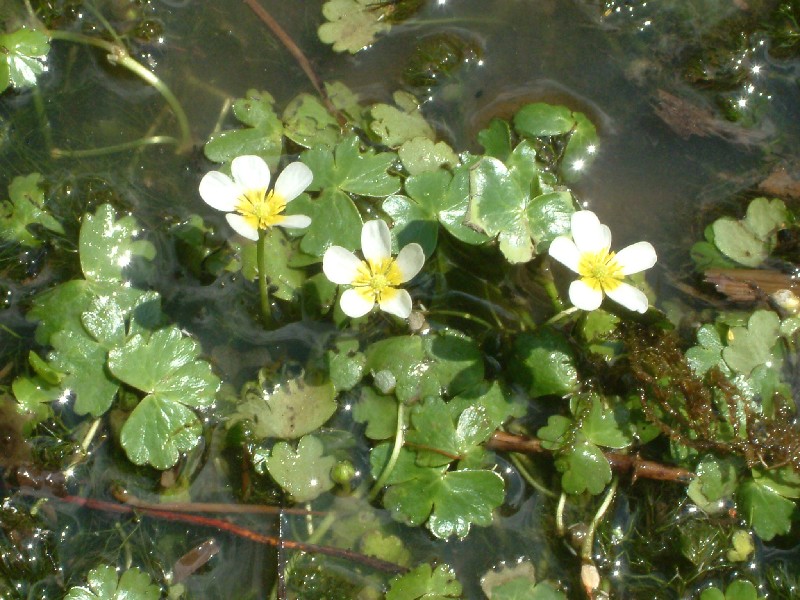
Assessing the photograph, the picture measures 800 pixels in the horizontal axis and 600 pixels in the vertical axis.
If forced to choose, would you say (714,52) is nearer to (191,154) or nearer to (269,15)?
Answer: (269,15)

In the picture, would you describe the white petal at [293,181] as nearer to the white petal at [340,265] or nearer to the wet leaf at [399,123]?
the white petal at [340,265]

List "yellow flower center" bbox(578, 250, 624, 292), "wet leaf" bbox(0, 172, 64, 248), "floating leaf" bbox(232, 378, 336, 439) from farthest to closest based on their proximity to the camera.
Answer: "wet leaf" bbox(0, 172, 64, 248) → "floating leaf" bbox(232, 378, 336, 439) → "yellow flower center" bbox(578, 250, 624, 292)

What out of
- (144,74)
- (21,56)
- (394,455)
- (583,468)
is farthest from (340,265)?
(21,56)

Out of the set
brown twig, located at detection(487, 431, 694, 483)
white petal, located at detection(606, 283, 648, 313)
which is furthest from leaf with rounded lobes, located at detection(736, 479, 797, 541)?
white petal, located at detection(606, 283, 648, 313)

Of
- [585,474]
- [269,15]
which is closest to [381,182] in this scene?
[269,15]

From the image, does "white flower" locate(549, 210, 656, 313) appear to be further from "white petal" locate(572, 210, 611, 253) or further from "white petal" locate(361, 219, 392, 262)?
"white petal" locate(361, 219, 392, 262)

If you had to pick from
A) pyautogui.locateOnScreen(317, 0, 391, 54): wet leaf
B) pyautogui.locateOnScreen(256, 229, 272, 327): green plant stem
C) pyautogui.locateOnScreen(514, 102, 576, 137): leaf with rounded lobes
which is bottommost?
pyautogui.locateOnScreen(256, 229, 272, 327): green plant stem

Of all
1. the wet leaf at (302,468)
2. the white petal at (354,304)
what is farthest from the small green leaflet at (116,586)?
the white petal at (354,304)
